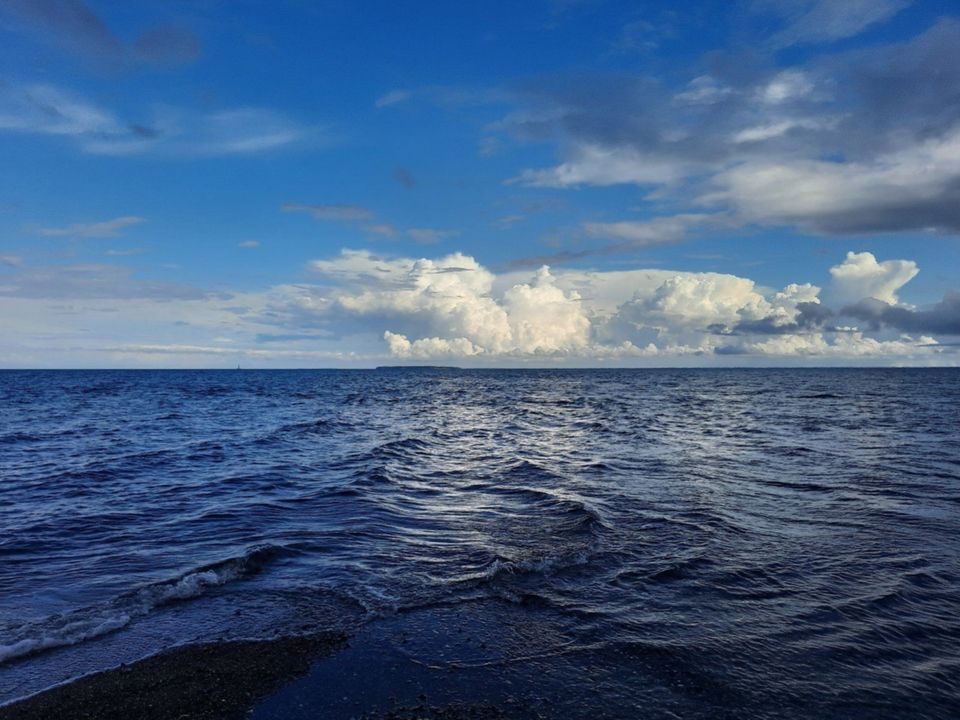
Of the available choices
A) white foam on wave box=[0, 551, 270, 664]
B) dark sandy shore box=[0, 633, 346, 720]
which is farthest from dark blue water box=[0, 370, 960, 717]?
dark sandy shore box=[0, 633, 346, 720]

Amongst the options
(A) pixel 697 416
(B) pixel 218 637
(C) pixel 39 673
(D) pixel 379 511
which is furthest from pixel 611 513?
(A) pixel 697 416

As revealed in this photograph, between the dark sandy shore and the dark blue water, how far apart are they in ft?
1.80

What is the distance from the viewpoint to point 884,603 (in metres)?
11.2

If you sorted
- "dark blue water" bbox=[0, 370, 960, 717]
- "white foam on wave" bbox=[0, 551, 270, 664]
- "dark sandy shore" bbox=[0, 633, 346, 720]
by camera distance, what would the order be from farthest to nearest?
1. "white foam on wave" bbox=[0, 551, 270, 664]
2. "dark blue water" bbox=[0, 370, 960, 717]
3. "dark sandy shore" bbox=[0, 633, 346, 720]

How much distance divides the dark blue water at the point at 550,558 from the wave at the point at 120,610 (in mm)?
Result: 58

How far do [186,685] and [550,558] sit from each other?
27.0 ft

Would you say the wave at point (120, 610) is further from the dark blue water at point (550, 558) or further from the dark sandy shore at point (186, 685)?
the dark sandy shore at point (186, 685)

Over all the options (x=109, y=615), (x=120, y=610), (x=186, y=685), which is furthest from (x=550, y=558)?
(x=109, y=615)

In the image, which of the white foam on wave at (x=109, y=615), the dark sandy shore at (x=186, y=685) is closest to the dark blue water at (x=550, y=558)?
the white foam on wave at (x=109, y=615)

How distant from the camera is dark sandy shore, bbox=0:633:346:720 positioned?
7449 mm

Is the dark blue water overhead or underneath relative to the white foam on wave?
underneath

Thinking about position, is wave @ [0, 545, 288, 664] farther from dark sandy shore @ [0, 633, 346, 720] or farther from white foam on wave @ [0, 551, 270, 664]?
dark sandy shore @ [0, 633, 346, 720]

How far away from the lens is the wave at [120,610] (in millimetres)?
9430

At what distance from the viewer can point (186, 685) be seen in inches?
316
